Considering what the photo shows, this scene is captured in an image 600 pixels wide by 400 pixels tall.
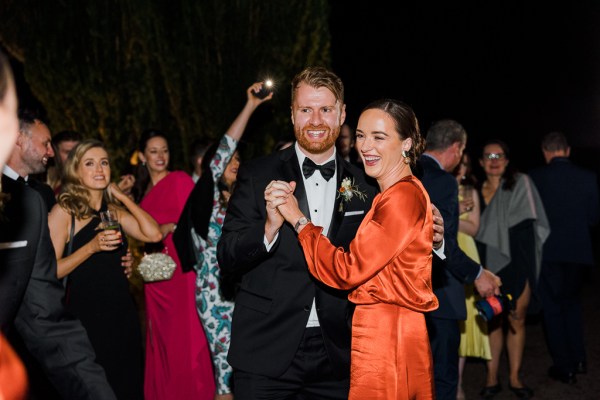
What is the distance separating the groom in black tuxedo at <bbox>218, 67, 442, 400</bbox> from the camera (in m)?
2.95

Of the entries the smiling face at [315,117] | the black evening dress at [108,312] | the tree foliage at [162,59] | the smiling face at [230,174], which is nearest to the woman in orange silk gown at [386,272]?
the smiling face at [315,117]

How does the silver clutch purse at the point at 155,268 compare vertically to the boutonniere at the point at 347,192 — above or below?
below

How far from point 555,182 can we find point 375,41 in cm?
1302

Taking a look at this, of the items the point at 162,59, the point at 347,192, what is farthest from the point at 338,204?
the point at 162,59

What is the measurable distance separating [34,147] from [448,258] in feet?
8.95

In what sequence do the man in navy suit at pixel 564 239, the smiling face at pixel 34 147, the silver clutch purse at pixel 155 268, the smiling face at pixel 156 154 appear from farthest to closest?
1. the man in navy suit at pixel 564 239
2. the smiling face at pixel 156 154
3. the silver clutch purse at pixel 155 268
4. the smiling face at pixel 34 147

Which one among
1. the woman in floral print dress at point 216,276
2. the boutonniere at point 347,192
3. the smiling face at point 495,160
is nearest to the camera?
the boutonniere at point 347,192

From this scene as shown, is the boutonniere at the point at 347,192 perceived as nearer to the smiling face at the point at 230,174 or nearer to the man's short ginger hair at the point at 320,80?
the man's short ginger hair at the point at 320,80

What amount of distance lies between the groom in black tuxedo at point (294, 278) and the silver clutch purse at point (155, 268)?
6.67 feet

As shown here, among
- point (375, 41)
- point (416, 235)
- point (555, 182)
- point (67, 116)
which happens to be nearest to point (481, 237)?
point (555, 182)

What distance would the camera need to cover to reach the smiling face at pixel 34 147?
12.9 feet

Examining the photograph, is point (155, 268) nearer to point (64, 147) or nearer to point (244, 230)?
point (64, 147)

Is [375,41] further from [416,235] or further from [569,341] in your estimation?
[416,235]

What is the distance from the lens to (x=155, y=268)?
4980 millimetres
